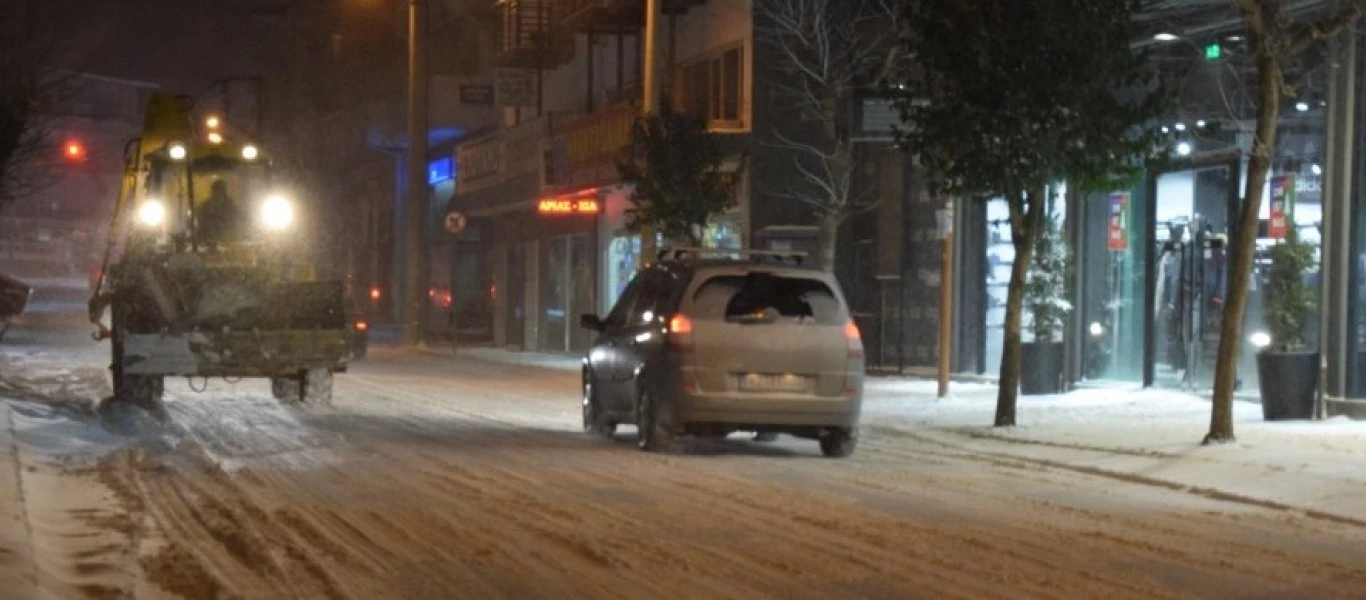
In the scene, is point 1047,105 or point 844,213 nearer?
point 1047,105

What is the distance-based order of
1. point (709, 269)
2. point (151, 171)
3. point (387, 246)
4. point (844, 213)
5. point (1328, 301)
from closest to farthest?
point (709, 269) → point (1328, 301) → point (151, 171) → point (844, 213) → point (387, 246)

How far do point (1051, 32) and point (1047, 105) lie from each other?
771mm

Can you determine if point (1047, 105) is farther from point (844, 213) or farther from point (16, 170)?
point (16, 170)

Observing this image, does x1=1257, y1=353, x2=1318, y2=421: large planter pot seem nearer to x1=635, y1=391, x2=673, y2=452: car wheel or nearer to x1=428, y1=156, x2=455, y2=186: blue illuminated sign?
x1=635, y1=391, x2=673, y2=452: car wheel

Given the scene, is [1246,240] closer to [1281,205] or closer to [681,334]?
[1281,205]

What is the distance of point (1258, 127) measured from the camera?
16.5m

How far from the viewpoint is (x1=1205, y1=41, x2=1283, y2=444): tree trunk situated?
1639 centimetres

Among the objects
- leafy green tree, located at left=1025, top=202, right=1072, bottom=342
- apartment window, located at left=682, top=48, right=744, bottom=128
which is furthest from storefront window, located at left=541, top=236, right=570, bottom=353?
leafy green tree, located at left=1025, top=202, right=1072, bottom=342

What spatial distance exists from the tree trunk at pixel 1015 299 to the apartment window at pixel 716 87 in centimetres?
1243

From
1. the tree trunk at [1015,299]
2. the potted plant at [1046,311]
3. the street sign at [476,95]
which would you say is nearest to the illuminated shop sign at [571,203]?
the street sign at [476,95]

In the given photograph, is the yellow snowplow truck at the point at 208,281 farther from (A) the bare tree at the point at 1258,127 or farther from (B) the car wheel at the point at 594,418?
(A) the bare tree at the point at 1258,127

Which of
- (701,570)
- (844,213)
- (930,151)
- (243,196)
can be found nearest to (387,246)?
(844,213)

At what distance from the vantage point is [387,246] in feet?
200

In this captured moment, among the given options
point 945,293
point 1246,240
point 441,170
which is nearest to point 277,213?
point 945,293
